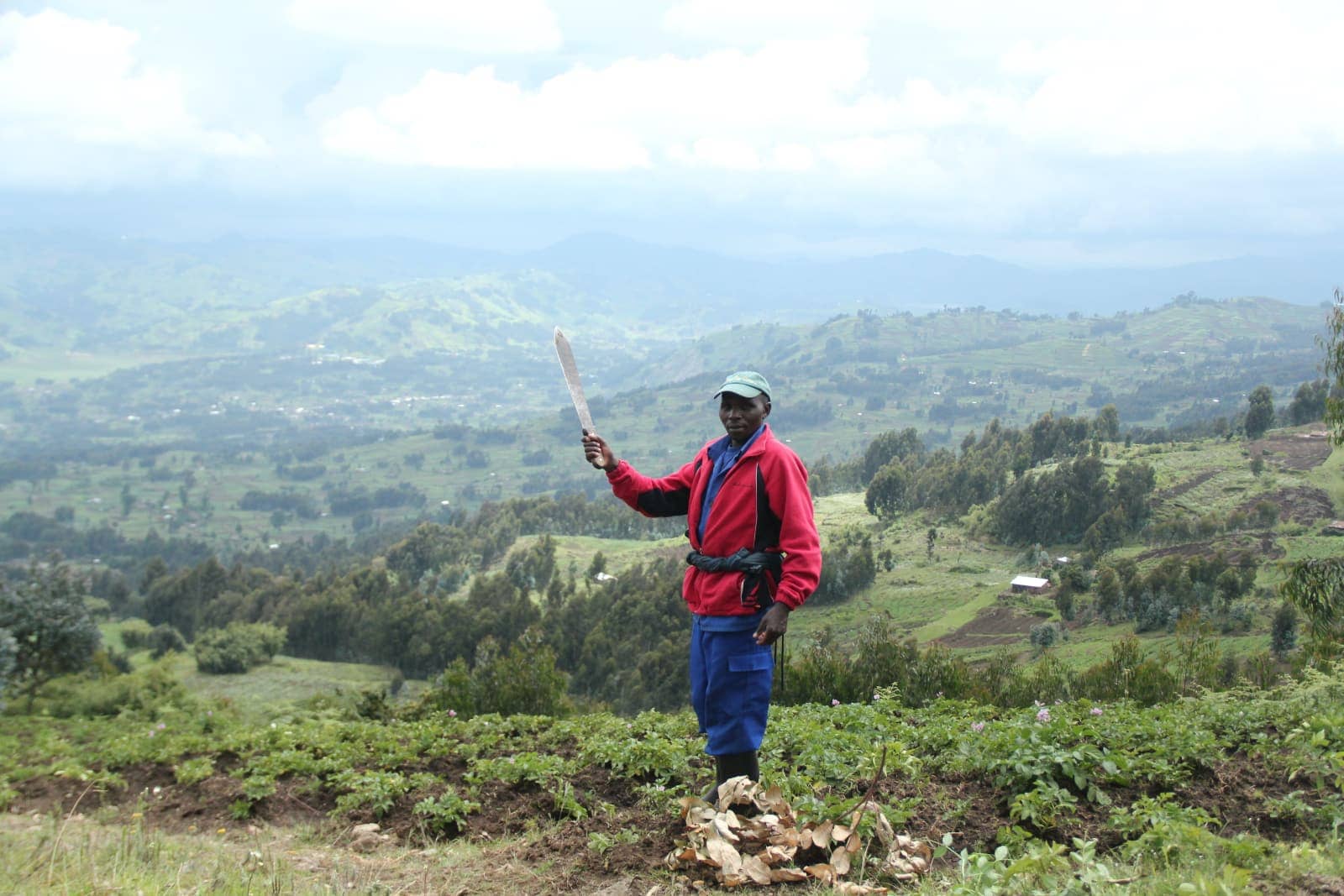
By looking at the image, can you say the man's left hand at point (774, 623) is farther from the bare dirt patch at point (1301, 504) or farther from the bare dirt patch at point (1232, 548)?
the bare dirt patch at point (1301, 504)

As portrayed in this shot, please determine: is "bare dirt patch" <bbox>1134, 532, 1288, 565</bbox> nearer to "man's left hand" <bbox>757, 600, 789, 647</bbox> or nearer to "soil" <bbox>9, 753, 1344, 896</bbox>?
"soil" <bbox>9, 753, 1344, 896</bbox>

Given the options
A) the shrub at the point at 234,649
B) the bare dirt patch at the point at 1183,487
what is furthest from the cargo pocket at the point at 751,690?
the bare dirt patch at the point at 1183,487

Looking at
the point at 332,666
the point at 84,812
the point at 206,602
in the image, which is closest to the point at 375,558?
the point at 206,602

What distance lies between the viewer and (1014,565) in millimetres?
75250

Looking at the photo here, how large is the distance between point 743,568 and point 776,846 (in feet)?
5.09

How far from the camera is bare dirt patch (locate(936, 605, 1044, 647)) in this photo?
54938 millimetres

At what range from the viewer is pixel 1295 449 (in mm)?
80625

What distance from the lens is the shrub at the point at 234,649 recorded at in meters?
48.9

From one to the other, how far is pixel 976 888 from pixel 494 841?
11.9 feet

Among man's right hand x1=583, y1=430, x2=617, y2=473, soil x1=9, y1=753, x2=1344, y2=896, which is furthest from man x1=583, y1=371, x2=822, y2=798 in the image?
soil x1=9, y1=753, x2=1344, y2=896

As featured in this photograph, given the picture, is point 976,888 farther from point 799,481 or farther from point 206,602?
point 206,602

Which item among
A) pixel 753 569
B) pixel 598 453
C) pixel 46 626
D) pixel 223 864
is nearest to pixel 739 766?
pixel 753 569

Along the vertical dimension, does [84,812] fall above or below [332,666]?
above

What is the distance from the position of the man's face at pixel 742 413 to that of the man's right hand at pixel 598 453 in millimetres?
869
